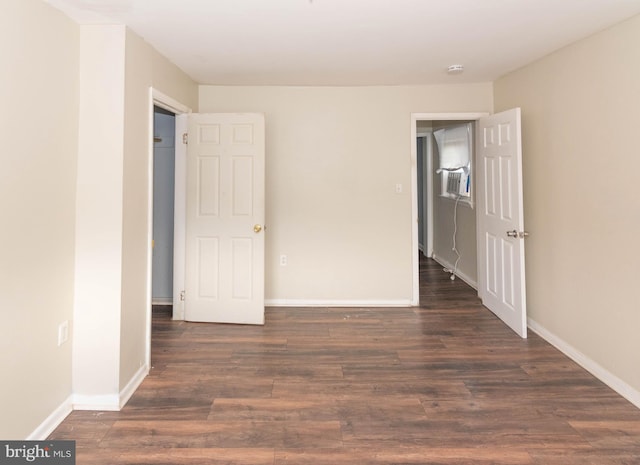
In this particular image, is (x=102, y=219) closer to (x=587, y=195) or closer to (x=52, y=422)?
(x=52, y=422)

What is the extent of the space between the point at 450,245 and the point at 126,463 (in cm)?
512

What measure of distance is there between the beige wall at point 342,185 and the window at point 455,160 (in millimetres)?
929

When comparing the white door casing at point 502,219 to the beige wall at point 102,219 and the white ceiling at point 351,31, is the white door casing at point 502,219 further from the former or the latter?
the beige wall at point 102,219

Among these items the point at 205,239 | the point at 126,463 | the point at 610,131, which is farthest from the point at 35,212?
the point at 610,131

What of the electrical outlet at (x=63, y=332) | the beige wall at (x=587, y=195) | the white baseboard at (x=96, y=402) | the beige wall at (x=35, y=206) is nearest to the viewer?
the beige wall at (x=35, y=206)

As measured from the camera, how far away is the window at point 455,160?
499 cm

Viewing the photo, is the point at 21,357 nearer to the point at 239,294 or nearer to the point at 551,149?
the point at 239,294

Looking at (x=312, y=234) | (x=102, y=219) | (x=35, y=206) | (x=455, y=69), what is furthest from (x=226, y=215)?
(x=455, y=69)

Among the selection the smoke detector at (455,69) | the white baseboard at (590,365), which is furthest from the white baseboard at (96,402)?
the smoke detector at (455,69)

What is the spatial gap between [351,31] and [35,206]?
2.14 metres

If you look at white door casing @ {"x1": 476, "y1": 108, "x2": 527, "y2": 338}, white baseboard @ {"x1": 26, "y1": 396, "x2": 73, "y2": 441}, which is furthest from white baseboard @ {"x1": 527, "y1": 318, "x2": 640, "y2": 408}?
white baseboard @ {"x1": 26, "y1": 396, "x2": 73, "y2": 441}

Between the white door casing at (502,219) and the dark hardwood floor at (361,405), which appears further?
the white door casing at (502,219)

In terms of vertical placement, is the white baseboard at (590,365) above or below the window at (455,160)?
below

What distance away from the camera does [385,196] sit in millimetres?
4219
